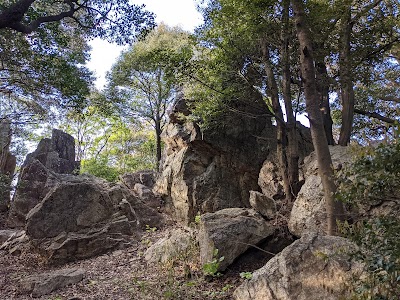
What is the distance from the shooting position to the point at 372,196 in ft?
9.39

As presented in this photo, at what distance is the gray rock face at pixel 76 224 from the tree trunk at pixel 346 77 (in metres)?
6.06

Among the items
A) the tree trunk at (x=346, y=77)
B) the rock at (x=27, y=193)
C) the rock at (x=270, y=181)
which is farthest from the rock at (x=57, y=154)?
the tree trunk at (x=346, y=77)

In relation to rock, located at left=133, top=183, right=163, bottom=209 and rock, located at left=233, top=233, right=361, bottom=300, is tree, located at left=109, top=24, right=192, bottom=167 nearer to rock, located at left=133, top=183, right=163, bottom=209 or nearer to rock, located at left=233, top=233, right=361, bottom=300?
rock, located at left=133, top=183, right=163, bottom=209

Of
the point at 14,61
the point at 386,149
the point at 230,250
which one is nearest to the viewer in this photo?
the point at 386,149

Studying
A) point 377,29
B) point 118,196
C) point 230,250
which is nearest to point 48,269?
point 118,196

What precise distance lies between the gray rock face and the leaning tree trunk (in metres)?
5.20

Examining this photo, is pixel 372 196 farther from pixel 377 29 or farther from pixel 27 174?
pixel 27 174

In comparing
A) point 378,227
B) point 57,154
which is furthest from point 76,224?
point 57,154

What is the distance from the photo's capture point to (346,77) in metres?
7.48

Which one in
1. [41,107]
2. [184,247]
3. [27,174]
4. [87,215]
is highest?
[41,107]

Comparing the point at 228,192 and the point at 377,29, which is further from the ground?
the point at 377,29

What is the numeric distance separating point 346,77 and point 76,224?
24.5ft

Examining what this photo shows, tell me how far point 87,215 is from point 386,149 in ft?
24.9

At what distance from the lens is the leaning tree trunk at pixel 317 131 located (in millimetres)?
5211
